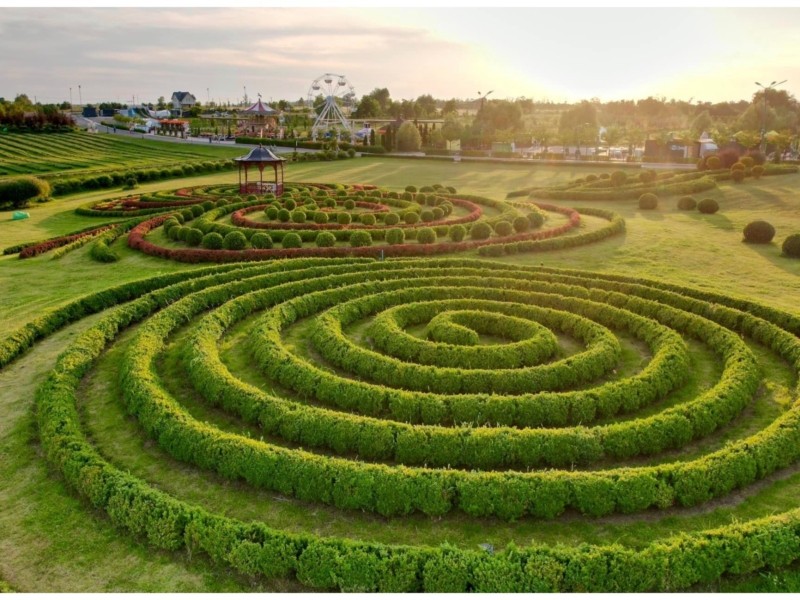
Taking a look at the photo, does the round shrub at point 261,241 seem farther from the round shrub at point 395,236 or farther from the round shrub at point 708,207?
the round shrub at point 708,207

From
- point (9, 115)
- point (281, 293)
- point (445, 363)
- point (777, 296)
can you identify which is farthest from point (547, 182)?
point (9, 115)

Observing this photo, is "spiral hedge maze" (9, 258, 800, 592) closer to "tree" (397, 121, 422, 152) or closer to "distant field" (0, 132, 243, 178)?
"distant field" (0, 132, 243, 178)

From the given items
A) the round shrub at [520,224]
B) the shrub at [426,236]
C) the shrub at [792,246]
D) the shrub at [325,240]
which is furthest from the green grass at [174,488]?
the shrub at [325,240]

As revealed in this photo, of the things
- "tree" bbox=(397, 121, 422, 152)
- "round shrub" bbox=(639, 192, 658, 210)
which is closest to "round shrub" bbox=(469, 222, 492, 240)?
"round shrub" bbox=(639, 192, 658, 210)

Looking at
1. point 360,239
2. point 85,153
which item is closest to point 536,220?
point 360,239

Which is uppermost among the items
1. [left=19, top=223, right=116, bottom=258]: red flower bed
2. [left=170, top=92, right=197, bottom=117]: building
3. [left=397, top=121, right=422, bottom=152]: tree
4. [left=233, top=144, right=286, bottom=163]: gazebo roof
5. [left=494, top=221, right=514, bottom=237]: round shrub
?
[left=170, top=92, right=197, bottom=117]: building

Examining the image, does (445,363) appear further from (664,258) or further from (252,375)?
(664,258)

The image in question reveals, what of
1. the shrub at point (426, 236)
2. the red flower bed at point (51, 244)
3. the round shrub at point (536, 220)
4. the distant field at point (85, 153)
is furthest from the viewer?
the distant field at point (85, 153)
